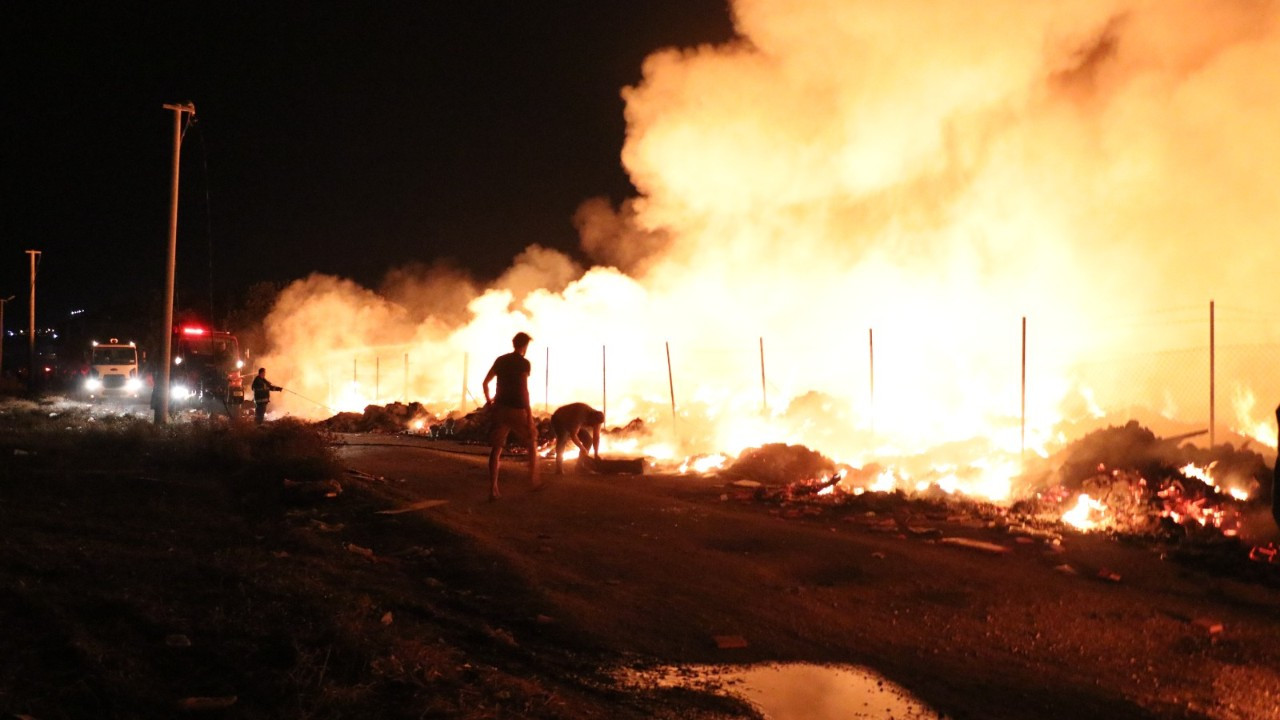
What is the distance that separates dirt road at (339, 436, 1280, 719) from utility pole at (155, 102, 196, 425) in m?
7.90

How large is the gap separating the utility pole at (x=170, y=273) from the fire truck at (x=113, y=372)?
1714 cm

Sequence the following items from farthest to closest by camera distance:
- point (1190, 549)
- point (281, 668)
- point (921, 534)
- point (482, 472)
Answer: point (482, 472)
point (921, 534)
point (1190, 549)
point (281, 668)

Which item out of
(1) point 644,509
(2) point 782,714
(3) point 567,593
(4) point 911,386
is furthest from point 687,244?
(2) point 782,714

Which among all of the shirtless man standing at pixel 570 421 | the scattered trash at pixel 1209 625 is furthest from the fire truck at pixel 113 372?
the scattered trash at pixel 1209 625

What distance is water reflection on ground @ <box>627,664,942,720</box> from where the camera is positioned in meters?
3.96

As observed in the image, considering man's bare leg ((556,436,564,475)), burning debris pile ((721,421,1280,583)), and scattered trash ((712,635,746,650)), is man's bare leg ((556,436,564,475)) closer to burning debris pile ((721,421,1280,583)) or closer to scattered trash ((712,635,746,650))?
burning debris pile ((721,421,1280,583))

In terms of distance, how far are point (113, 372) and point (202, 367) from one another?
8289 mm

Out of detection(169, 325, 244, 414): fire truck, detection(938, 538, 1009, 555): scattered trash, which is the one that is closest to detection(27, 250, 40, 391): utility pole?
detection(169, 325, 244, 414): fire truck

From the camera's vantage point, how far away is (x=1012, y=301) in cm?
1708

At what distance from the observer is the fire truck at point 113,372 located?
29.0m

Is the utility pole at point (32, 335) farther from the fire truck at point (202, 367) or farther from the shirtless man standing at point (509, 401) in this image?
the shirtless man standing at point (509, 401)

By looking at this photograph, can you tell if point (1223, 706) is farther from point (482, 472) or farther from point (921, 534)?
point (482, 472)

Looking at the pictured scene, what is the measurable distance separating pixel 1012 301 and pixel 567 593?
14338mm

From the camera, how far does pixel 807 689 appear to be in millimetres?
4227
